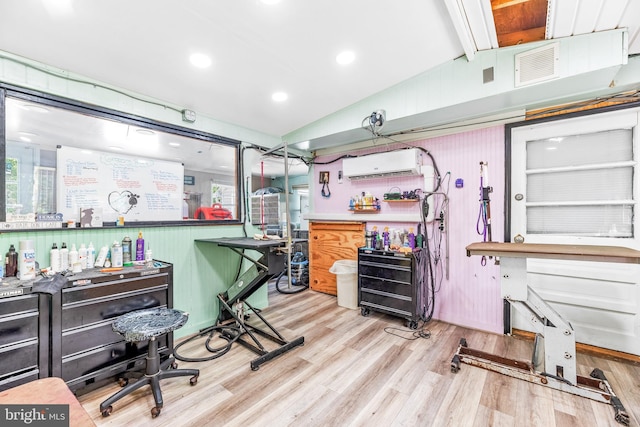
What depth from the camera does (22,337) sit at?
67.4 inches

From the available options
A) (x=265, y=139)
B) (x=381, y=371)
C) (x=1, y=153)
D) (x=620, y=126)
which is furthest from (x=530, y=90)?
(x=1, y=153)

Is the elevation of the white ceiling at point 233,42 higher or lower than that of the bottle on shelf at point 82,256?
higher

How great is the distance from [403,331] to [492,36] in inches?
113

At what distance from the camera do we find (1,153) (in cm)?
201

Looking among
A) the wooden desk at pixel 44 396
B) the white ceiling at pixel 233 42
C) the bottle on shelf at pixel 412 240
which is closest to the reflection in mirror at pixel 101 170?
the white ceiling at pixel 233 42

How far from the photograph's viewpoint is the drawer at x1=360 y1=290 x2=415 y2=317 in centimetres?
313

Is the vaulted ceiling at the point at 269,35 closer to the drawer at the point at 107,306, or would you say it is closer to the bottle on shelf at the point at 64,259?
the bottle on shelf at the point at 64,259

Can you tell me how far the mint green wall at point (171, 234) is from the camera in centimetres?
210

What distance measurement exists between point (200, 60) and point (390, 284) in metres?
2.91

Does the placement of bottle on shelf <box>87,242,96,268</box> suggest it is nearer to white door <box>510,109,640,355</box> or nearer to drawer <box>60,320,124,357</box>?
drawer <box>60,320,124,357</box>

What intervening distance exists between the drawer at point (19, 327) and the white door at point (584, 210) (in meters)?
4.07

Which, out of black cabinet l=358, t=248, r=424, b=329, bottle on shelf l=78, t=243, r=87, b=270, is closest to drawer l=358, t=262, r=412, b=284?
black cabinet l=358, t=248, r=424, b=329

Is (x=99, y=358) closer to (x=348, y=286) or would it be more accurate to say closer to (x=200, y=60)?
(x=200, y=60)

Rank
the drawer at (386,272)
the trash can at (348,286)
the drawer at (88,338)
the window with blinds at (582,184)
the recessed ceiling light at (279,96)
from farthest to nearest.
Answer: the trash can at (348,286), the drawer at (386,272), the recessed ceiling light at (279,96), the window with blinds at (582,184), the drawer at (88,338)
